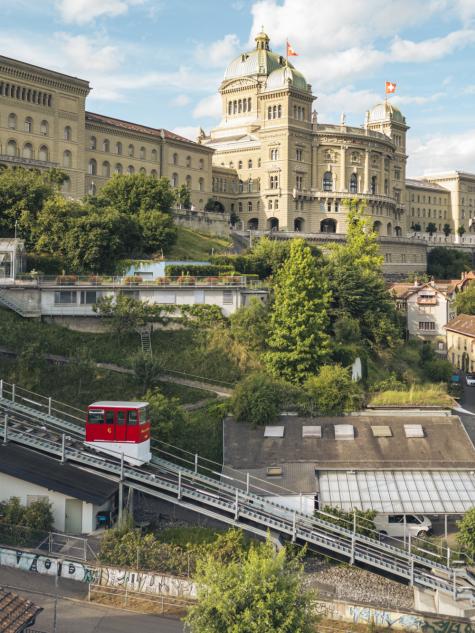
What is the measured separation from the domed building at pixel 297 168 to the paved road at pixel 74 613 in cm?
10189

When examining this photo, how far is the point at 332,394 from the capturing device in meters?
47.3

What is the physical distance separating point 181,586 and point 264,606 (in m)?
7.49

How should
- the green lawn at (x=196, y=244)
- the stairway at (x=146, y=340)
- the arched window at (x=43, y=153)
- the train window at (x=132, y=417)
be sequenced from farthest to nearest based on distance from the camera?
the arched window at (x=43, y=153) < the green lawn at (x=196, y=244) < the stairway at (x=146, y=340) < the train window at (x=132, y=417)

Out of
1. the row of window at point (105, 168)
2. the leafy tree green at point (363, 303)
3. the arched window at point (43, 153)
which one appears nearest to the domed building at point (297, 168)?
the row of window at point (105, 168)

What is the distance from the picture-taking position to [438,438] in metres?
43.2

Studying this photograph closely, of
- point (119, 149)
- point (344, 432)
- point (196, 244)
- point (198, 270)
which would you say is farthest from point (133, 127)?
point (344, 432)

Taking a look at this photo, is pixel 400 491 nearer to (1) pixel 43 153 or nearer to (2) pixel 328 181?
(1) pixel 43 153

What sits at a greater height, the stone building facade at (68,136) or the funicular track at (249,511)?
the stone building facade at (68,136)

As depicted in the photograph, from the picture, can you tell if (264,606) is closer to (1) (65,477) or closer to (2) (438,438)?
(1) (65,477)

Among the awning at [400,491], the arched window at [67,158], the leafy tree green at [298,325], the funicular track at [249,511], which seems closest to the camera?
the funicular track at [249,511]

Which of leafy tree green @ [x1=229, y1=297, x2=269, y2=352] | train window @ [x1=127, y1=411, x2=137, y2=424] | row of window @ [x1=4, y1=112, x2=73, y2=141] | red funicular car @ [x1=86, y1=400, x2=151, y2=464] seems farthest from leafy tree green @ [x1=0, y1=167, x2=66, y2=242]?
train window @ [x1=127, y1=411, x2=137, y2=424]

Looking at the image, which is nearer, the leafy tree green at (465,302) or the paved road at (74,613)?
the paved road at (74,613)

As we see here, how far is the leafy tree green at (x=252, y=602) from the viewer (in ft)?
69.4

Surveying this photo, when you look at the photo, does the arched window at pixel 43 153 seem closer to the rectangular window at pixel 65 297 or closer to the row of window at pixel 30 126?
the row of window at pixel 30 126
